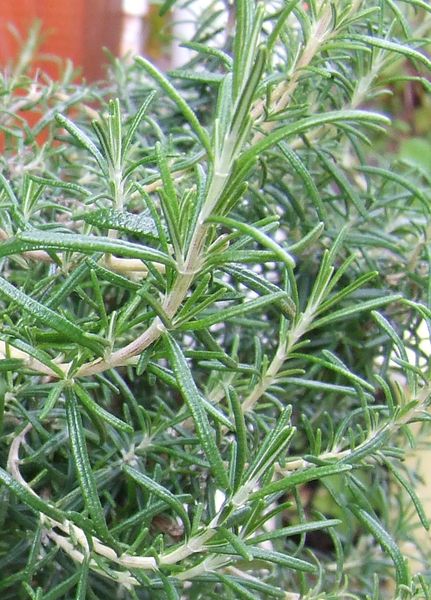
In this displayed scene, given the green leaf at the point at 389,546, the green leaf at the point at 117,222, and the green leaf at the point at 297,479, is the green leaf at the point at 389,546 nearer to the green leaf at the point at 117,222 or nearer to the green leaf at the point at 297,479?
the green leaf at the point at 297,479

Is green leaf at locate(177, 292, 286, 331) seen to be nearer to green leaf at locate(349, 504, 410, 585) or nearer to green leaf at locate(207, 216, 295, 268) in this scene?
green leaf at locate(207, 216, 295, 268)

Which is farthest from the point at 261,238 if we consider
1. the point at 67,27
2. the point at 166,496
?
the point at 67,27

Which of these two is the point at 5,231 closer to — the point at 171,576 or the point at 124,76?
the point at 171,576

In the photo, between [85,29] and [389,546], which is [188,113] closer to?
[389,546]

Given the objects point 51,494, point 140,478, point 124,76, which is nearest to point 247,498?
point 140,478

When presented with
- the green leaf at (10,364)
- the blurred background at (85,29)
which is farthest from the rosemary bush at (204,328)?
the blurred background at (85,29)
